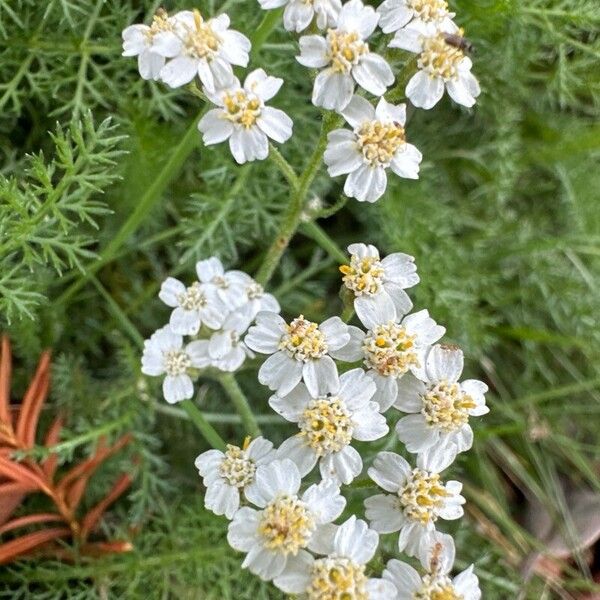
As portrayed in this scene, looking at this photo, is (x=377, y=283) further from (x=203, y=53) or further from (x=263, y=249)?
(x=263, y=249)

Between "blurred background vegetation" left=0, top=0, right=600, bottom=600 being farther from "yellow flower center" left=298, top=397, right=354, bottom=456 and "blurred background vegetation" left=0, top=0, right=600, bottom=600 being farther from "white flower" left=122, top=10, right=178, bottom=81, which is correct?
"yellow flower center" left=298, top=397, right=354, bottom=456

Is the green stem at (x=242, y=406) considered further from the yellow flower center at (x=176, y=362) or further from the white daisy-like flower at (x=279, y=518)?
the white daisy-like flower at (x=279, y=518)

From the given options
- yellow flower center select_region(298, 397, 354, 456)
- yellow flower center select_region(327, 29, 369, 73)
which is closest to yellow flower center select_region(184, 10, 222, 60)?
yellow flower center select_region(327, 29, 369, 73)

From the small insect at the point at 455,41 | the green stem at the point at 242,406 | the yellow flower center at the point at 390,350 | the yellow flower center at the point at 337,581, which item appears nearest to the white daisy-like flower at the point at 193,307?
the green stem at the point at 242,406

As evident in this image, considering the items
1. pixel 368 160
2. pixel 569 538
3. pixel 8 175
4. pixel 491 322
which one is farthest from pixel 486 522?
pixel 8 175

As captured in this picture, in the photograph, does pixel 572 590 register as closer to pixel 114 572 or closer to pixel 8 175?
pixel 114 572

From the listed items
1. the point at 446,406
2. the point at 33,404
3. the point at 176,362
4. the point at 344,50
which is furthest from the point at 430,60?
the point at 33,404
